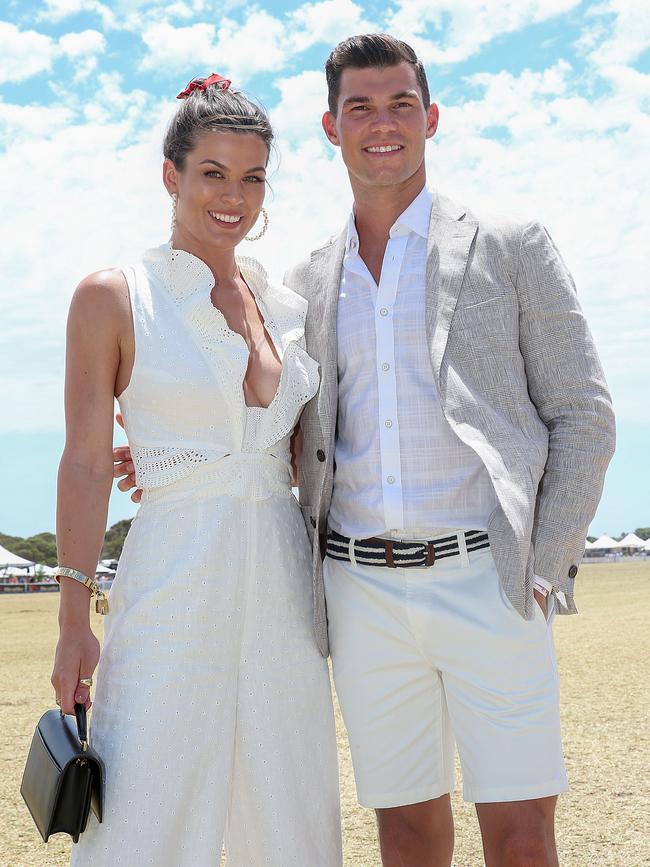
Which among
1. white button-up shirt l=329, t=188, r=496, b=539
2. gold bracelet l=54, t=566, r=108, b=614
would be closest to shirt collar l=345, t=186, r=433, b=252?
white button-up shirt l=329, t=188, r=496, b=539

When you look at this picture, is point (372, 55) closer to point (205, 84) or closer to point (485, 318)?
point (205, 84)

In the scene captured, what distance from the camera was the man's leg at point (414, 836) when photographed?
11.3 ft

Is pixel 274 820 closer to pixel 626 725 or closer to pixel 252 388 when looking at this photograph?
pixel 252 388

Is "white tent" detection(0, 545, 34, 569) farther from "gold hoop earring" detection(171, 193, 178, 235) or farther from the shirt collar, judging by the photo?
the shirt collar

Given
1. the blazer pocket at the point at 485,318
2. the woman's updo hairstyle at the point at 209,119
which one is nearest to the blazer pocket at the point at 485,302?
the blazer pocket at the point at 485,318

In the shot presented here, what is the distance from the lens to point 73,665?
3141mm

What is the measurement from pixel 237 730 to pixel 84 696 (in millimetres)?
494

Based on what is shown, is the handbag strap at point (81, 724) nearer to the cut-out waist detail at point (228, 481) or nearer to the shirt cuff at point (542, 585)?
the cut-out waist detail at point (228, 481)

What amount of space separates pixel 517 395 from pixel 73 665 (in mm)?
1667

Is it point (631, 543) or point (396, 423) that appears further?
point (631, 543)

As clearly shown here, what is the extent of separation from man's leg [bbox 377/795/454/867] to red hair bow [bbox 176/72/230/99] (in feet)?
8.68

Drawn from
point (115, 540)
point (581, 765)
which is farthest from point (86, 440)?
point (115, 540)

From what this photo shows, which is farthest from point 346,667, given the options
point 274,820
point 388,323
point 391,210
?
point 391,210

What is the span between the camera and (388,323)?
11.4 feet
